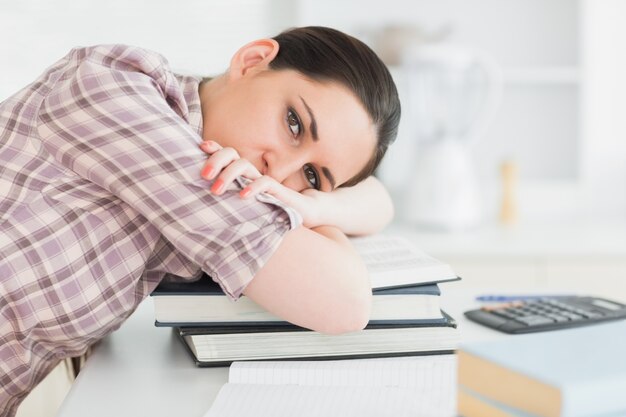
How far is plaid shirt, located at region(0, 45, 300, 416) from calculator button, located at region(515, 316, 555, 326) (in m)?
0.35

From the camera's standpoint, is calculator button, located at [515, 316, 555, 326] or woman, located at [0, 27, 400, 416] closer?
woman, located at [0, 27, 400, 416]

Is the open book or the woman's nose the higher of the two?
the woman's nose

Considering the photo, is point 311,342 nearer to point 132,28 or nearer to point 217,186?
point 217,186

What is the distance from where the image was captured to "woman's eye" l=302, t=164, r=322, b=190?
39.2 inches

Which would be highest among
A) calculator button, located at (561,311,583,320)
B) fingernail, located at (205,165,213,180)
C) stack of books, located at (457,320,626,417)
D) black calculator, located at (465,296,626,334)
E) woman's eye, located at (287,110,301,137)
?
woman's eye, located at (287,110,301,137)

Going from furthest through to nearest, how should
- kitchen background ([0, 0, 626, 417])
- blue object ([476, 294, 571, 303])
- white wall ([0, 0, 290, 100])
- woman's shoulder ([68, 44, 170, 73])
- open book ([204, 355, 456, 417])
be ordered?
white wall ([0, 0, 290, 100]) < kitchen background ([0, 0, 626, 417]) < blue object ([476, 294, 571, 303]) < woman's shoulder ([68, 44, 170, 73]) < open book ([204, 355, 456, 417])

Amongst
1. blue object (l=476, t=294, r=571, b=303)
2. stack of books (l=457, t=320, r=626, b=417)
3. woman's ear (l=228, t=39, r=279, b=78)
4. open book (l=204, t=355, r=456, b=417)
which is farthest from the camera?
blue object (l=476, t=294, r=571, b=303)

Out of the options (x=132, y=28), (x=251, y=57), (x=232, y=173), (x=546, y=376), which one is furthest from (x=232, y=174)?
(x=132, y=28)

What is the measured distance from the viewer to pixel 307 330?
0.87m

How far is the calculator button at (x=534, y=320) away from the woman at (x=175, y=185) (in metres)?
0.26

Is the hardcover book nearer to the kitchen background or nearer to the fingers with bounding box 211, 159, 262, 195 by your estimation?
the fingers with bounding box 211, 159, 262, 195

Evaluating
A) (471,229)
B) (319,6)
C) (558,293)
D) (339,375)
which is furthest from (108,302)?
(319,6)

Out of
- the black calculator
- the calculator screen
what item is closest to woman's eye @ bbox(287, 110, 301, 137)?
the black calculator

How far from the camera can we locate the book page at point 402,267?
882mm
